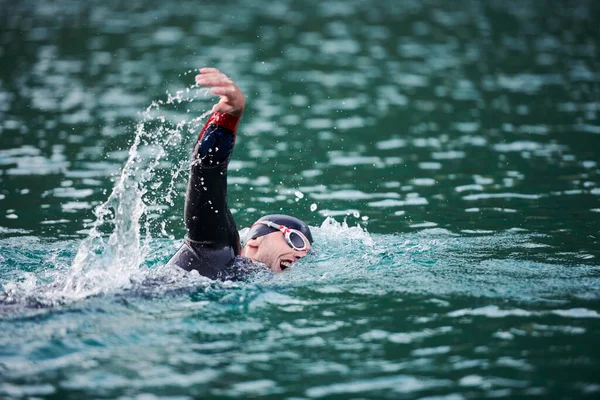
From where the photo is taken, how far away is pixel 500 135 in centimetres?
1712

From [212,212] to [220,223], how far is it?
0.69 feet

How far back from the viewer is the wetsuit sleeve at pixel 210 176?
783cm

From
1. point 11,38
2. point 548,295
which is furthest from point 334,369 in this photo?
point 11,38

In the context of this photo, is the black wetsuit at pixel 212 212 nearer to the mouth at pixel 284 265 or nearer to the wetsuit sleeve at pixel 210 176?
the wetsuit sleeve at pixel 210 176

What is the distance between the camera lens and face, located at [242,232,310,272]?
898cm

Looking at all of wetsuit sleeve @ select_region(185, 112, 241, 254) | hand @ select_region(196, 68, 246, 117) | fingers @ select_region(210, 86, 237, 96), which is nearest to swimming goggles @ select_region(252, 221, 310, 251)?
wetsuit sleeve @ select_region(185, 112, 241, 254)

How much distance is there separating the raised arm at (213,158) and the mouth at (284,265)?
3.90 feet

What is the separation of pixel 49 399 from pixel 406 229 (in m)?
6.40

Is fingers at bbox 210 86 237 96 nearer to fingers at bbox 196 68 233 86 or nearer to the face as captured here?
fingers at bbox 196 68 233 86

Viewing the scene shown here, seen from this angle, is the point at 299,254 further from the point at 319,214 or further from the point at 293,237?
the point at 319,214

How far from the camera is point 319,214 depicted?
12.7 meters

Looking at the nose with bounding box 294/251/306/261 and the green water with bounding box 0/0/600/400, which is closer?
the green water with bounding box 0/0/600/400

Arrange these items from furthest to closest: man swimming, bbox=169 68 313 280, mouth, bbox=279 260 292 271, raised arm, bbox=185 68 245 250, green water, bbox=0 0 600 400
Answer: mouth, bbox=279 260 292 271 → man swimming, bbox=169 68 313 280 → raised arm, bbox=185 68 245 250 → green water, bbox=0 0 600 400

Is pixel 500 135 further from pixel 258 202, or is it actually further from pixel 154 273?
pixel 154 273
